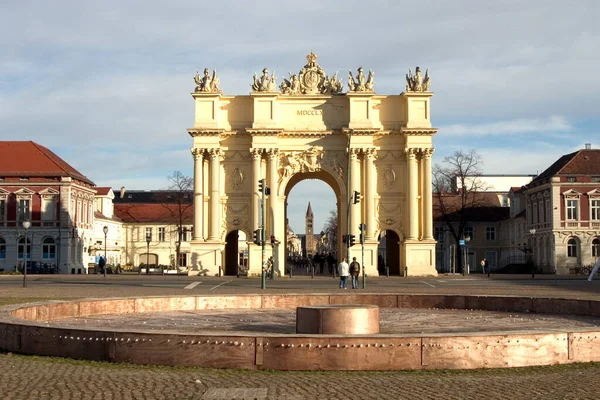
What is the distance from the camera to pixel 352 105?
71.5 metres

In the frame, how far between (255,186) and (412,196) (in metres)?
12.9

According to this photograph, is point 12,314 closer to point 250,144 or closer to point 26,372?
point 26,372

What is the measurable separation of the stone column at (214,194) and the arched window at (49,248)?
882 inches

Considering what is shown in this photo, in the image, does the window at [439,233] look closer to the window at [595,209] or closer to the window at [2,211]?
the window at [595,209]

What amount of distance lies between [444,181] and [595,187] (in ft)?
83.1

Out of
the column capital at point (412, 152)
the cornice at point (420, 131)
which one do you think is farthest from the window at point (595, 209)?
the column capital at point (412, 152)

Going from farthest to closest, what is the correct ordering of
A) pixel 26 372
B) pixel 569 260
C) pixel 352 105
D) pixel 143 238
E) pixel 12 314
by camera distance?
pixel 143 238
pixel 569 260
pixel 352 105
pixel 12 314
pixel 26 372

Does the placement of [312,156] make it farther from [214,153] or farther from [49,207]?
[49,207]

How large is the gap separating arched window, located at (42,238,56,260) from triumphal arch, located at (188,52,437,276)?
2193 centimetres

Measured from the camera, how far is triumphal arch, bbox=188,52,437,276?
71.4 metres

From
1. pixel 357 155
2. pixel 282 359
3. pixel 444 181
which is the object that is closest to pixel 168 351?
pixel 282 359

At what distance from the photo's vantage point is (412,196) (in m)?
72.0

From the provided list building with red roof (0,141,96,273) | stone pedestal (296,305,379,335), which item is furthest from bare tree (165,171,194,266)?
stone pedestal (296,305,379,335)

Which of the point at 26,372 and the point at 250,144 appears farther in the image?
the point at 250,144
